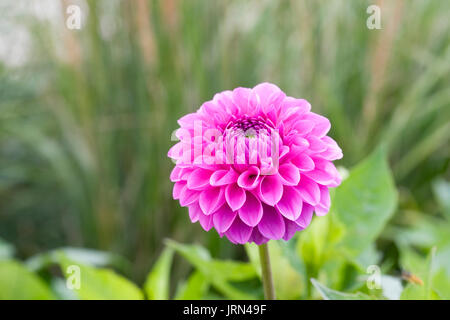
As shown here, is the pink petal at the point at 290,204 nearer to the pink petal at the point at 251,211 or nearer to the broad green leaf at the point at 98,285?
the pink petal at the point at 251,211

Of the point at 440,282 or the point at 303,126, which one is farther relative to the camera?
the point at 440,282

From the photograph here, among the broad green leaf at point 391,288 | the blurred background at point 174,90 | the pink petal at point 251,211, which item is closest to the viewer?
the pink petal at point 251,211

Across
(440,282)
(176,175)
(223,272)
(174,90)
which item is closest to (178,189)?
Answer: (176,175)

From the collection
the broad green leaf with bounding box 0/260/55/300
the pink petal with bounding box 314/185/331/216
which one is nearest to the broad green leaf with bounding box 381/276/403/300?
the pink petal with bounding box 314/185/331/216

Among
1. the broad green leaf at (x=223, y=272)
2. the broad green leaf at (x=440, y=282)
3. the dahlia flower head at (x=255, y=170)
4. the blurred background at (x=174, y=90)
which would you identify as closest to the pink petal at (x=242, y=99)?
the dahlia flower head at (x=255, y=170)

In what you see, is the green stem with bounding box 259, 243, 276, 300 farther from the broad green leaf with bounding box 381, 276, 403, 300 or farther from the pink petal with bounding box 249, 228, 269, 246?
the broad green leaf with bounding box 381, 276, 403, 300

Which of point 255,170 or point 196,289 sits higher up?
point 255,170

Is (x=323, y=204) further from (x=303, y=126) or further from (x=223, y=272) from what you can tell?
(x=223, y=272)
